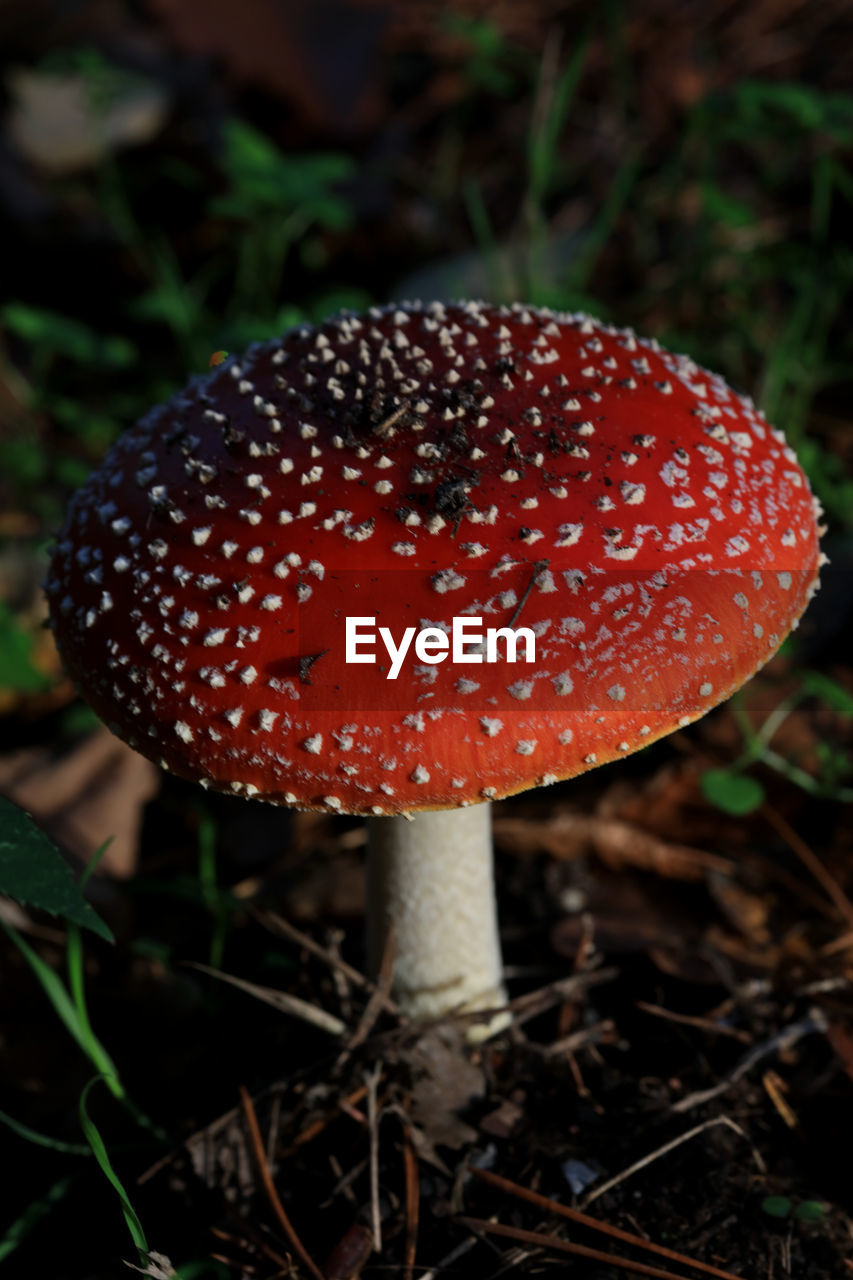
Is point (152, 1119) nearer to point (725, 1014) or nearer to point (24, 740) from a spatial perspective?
point (725, 1014)

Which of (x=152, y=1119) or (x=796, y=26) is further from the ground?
(x=796, y=26)

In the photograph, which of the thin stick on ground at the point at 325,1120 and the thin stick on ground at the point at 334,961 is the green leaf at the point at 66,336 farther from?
the thin stick on ground at the point at 325,1120

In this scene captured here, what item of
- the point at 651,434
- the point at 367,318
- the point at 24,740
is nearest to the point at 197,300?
the point at 24,740

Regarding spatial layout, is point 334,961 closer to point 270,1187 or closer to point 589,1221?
point 270,1187

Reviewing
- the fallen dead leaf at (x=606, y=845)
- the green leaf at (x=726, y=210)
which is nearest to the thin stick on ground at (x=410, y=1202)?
the fallen dead leaf at (x=606, y=845)

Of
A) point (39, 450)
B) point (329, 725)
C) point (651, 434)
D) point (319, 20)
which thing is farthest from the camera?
point (319, 20)

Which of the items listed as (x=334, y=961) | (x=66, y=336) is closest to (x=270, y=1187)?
(x=334, y=961)
